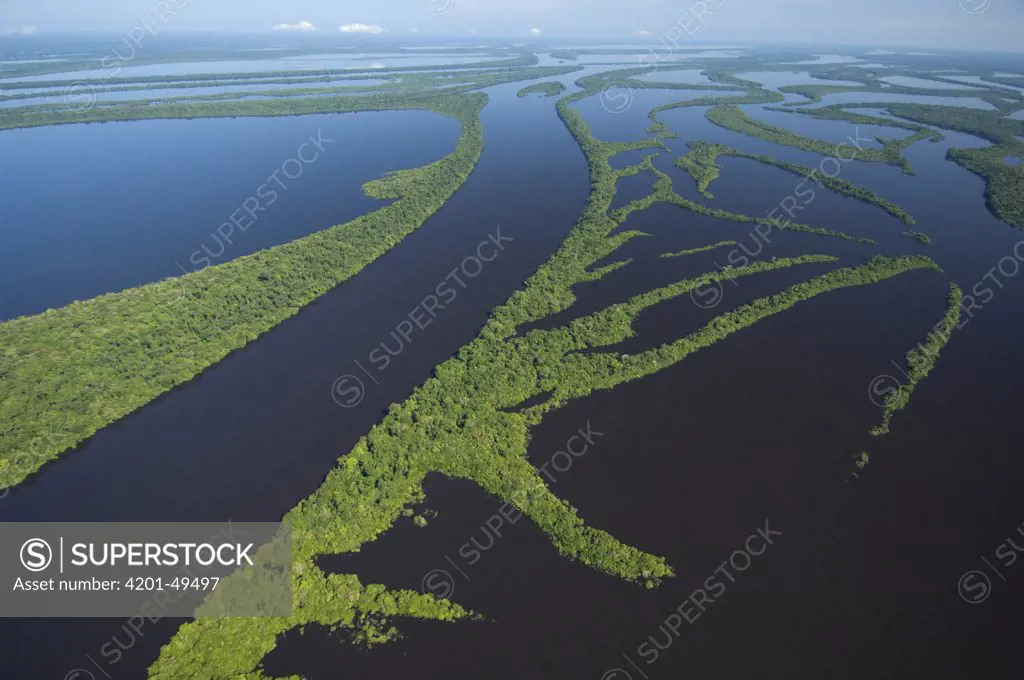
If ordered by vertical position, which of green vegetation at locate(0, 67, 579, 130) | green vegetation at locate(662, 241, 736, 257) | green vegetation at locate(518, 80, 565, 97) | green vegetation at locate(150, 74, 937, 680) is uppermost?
green vegetation at locate(0, 67, 579, 130)

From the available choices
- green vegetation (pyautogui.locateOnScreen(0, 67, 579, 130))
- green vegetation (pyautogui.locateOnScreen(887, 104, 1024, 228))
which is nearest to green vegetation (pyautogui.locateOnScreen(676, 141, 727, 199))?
green vegetation (pyautogui.locateOnScreen(887, 104, 1024, 228))

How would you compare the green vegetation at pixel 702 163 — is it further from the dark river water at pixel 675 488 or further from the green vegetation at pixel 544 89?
the green vegetation at pixel 544 89

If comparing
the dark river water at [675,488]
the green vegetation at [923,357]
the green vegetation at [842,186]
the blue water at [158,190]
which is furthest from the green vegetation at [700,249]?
the blue water at [158,190]

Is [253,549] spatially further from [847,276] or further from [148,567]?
[847,276]

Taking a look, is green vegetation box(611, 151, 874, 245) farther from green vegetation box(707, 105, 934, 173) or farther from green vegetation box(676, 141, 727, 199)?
green vegetation box(707, 105, 934, 173)

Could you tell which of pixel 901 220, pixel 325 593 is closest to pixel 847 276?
pixel 901 220

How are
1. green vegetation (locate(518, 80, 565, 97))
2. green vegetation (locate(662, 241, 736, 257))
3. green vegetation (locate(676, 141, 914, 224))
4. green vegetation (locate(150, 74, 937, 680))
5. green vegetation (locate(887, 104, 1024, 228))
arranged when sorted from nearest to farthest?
green vegetation (locate(150, 74, 937, 680)) < green vegetation (locate(662, 241, 736, 257)) < green vegetation (locate(676, 141, 914, 224)) < green vegetation (locate(887, 104, 1024, 228)) < green vegetation (locate(518, 80, 565, 97))
